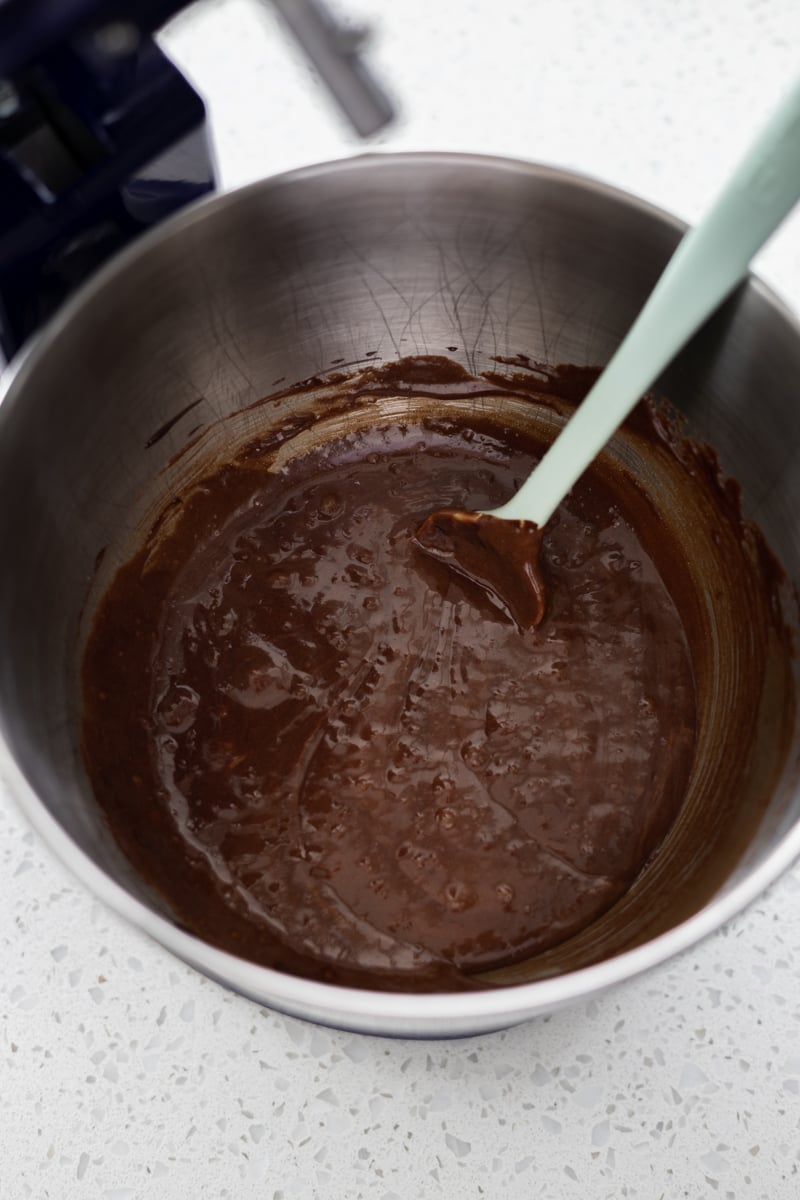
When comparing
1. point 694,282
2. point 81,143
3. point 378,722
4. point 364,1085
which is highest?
point 81,143

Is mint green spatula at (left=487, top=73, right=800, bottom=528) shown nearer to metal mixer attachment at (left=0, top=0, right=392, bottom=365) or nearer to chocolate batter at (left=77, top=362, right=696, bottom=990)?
chocolate batter at (left=77, top=362, right=696, bottom=990)

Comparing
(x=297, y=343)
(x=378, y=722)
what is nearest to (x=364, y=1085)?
(x=378, y=722)

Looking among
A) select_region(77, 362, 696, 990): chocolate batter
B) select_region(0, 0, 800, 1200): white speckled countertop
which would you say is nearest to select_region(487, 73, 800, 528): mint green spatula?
select_region(77, 362, 696, 990): chocolate batter

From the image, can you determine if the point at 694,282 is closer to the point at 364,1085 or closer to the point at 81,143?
the point at 81,143

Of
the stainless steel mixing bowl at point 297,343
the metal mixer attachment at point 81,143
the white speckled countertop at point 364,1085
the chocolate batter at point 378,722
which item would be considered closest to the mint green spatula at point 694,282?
the stainless steel mixing bowl at point 297,343

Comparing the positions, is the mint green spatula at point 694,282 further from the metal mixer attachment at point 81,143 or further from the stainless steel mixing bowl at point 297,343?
the metal mixer attachment at point 81,143
